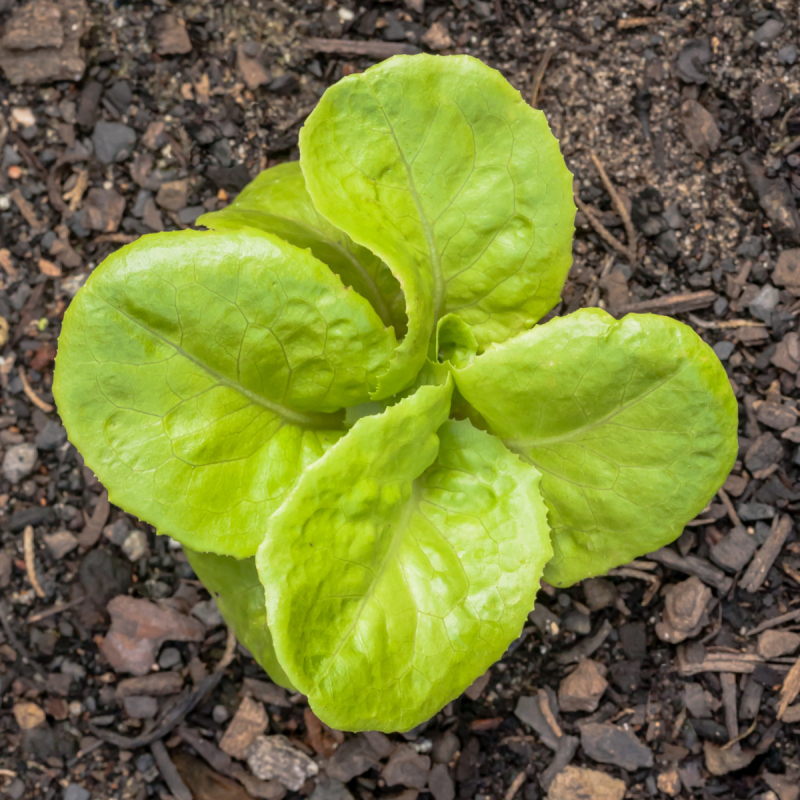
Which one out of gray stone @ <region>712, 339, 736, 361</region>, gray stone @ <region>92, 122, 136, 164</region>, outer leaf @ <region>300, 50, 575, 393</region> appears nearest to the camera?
outer leaf @ <region>300, 50, 575, 393</region>

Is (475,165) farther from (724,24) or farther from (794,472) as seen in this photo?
(794,472)

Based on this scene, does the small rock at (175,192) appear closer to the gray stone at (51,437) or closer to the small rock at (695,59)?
the gray stone at (51,437)

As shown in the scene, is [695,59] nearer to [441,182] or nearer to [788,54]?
[788,54]

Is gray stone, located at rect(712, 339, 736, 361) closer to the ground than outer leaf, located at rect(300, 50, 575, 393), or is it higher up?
closer to the ground

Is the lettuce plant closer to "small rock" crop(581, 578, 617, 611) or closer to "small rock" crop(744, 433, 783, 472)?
"small rock" crop(581, 578, 617, 611)

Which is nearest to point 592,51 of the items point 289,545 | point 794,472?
point 794,472

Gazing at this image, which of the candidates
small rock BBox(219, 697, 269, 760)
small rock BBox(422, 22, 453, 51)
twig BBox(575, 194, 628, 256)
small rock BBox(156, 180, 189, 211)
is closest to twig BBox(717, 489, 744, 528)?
twig BBox(575, 194, 628, 256)

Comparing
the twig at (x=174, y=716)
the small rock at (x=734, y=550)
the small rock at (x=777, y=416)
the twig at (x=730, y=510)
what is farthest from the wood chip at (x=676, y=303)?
the twig at (x=174, y=716)
